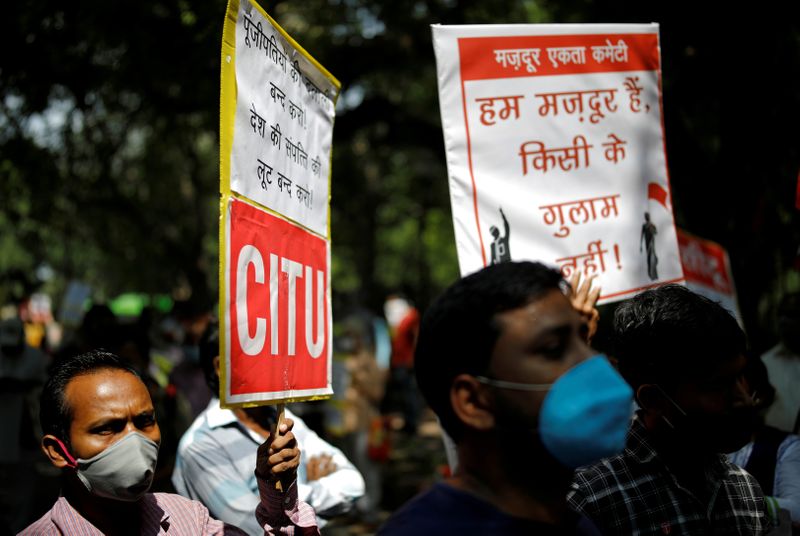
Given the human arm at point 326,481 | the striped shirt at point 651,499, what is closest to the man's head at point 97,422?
the human arm at point 326,481

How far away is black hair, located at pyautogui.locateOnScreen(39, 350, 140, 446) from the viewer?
262 centimetres

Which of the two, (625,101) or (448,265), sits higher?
(448,265)

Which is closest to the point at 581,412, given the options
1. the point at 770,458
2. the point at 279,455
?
the point at 279,455

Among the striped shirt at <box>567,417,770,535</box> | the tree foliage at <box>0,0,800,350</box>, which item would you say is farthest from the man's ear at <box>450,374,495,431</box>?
the tree foliage at <box>0,0,800,350</box>

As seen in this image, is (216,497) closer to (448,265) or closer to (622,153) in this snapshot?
(622,153)

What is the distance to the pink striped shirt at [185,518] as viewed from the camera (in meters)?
2.53

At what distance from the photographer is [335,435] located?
8836 millimetres

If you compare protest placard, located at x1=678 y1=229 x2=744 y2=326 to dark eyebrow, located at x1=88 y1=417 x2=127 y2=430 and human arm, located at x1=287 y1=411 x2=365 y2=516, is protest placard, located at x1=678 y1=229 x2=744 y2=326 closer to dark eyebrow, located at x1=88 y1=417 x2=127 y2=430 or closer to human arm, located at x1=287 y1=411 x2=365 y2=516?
human arm, located at x1=287 y1=411 x2=365 y2=516

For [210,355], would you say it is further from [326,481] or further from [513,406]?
[513,406]

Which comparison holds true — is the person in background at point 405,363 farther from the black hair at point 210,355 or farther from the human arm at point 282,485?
the human arm at point 282,485

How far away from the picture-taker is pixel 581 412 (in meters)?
1.80

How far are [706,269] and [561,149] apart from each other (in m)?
1.95

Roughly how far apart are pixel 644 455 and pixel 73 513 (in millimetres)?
1603

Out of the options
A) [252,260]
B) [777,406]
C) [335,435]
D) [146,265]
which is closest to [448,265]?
[146,265]
